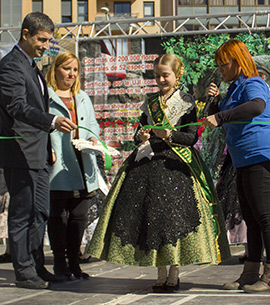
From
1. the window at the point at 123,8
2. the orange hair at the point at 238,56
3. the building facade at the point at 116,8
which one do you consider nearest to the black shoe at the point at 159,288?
the orange hair at the point at 238,56

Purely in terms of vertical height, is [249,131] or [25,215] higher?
[249,131]

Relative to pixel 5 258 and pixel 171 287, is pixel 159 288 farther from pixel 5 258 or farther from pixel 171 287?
pixel 5 258

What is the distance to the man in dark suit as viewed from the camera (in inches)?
180

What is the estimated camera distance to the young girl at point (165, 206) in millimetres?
4164

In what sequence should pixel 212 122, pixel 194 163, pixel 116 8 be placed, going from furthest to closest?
pixel 116 8, pixel 194 163, pixel 212 122

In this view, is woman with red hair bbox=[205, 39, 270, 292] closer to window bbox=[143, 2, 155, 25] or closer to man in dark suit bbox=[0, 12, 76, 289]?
man in dark suit bbox=[0, 12, 76, 289]

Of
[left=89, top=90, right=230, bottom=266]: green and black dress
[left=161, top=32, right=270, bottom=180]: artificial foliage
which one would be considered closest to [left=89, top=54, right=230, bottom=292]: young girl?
[left=89, top=90, right=230, bottom=266]: green and black dress

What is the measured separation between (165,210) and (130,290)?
674 mm

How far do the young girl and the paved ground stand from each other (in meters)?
0.23

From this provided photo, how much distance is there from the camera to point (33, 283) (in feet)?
14.9

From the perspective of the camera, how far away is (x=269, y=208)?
13.7ft

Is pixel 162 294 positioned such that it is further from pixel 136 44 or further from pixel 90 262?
pixel 136 44

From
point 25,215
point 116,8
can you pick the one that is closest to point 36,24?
point 25,215

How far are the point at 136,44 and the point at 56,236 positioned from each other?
206 inches
